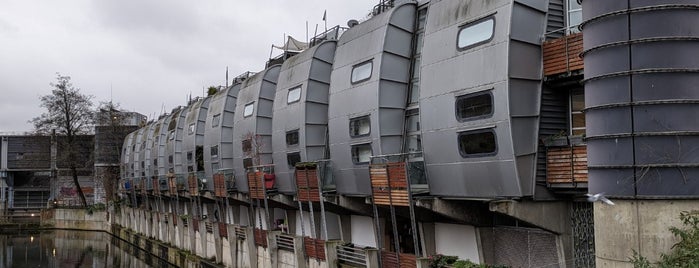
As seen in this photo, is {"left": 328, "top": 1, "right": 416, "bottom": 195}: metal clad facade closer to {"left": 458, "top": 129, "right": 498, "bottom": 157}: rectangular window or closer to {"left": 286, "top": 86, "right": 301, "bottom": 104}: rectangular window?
{"left": 286, "top": 86, "right": 301, "bottom": 104}: rectangular window

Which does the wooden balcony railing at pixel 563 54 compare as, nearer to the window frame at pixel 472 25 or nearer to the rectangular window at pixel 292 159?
the window frame at pixel 472 25

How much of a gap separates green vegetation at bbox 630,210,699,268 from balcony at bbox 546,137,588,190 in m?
3.60

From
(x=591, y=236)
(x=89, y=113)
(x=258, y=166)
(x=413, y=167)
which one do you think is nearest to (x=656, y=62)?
(x=591, y=236)

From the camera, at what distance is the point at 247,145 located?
34.4 metres

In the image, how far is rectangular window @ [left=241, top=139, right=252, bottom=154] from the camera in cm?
3404

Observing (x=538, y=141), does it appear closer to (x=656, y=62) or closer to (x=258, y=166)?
(x=656, y=62)

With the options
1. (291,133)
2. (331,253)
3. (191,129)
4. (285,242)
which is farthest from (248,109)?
(331,253)

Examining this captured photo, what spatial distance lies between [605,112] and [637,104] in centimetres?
72

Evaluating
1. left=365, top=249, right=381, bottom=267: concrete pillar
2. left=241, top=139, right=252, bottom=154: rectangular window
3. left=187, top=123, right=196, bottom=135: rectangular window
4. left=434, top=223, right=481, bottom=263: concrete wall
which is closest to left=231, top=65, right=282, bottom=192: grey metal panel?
left=241, top=139, right=252, bottom=154: rectangular window

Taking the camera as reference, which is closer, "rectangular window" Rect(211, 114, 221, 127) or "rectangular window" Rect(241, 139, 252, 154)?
"rectangular window" Rect(241, 139, 252, 154)

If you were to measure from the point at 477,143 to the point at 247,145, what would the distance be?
1938 cm

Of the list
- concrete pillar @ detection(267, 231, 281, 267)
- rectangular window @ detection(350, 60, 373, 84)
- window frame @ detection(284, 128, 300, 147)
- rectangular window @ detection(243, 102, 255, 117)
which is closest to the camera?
rectangular window @ detection(350, 60, 373, 84)

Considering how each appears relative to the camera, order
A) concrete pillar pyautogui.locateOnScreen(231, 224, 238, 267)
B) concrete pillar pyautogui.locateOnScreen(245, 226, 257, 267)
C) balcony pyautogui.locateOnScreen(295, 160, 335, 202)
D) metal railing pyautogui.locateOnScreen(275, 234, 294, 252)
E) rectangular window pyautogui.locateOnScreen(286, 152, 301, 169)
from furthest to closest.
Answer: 1. concrete pillar pyautogui.locateOnScreen(231, 224, 238, 267)
2. concrete pillar pyautogui.locateOnScreen(245, 226, 257, 267)
3. rectangular window pyautogui.locateOnScreen(286, 152, 301, 169)
4. metal railing pyautogui.locateOnScreen(275, 234, 294, 252)
5. balcony pyautogui.locateOnScreen(295, 160, 335, 202)

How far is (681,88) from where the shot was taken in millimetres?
12164
